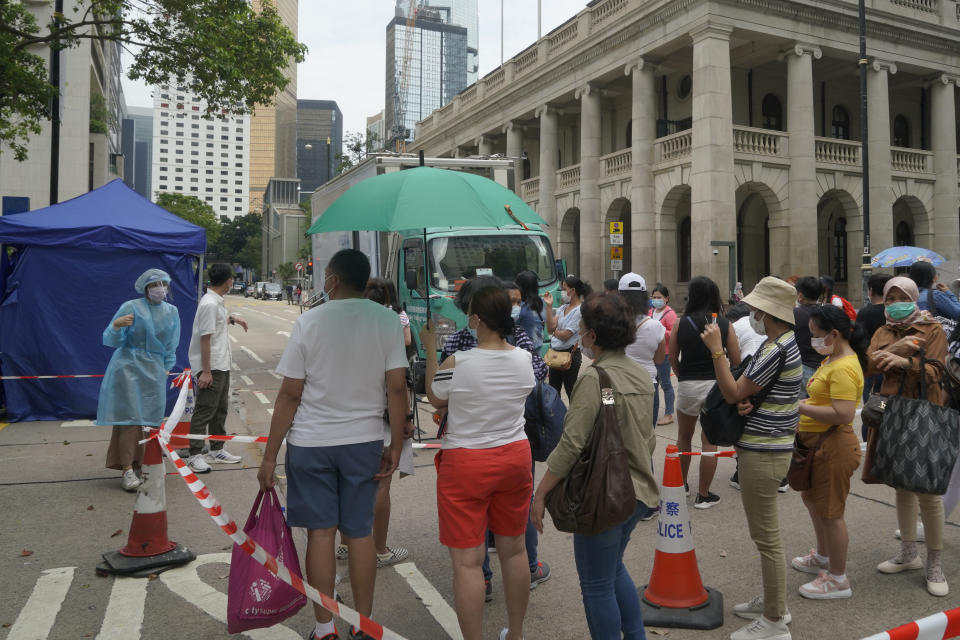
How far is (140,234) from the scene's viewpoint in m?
11.0

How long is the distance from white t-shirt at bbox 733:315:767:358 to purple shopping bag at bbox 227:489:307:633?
15.9 ft

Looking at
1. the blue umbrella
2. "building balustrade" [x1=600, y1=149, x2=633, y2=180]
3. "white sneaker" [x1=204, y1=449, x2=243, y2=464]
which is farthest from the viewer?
"building balustrade" [x1=600, y1=149, x2=633, y2=180]

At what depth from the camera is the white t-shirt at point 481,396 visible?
3.60 metres

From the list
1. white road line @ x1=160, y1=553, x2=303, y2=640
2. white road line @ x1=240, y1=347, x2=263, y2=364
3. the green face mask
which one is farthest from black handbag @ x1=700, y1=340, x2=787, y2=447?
white road line @ x1=240, y1=347, x2=263, y2=364

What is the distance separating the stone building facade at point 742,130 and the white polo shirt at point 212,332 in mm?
15743

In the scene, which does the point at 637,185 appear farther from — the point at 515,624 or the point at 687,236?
the point at 515,624

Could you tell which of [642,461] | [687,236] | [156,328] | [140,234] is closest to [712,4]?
[687,236]

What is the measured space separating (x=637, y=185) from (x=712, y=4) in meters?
6.51

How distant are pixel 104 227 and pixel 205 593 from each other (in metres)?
7.87

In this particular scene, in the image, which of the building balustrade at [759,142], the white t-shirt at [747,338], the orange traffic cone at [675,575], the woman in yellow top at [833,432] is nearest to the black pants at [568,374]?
the white t-shirt at [747,338]

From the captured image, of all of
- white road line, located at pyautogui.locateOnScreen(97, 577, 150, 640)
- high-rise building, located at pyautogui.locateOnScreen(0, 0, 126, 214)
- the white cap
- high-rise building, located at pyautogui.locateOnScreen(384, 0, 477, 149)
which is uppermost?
high-rise building, located at pyautogui.locateOnScreen(384, 0, 477, 149)

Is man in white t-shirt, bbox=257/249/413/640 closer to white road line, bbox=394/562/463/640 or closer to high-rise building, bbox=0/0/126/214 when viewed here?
white road line, bbox=394/562/463/640

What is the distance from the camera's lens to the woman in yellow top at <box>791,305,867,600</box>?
14.4 ft

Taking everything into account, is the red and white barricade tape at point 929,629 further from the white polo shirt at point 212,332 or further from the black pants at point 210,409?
Answer: the black pants at point 210,409
